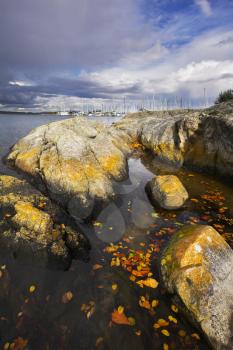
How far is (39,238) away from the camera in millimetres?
6898

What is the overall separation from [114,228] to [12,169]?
8453 millimetres

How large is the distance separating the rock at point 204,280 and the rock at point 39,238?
2943 millimetres

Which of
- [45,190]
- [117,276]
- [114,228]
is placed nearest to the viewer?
[117,276]

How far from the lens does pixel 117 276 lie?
6418 mm

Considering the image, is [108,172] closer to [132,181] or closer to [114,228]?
[132,181]

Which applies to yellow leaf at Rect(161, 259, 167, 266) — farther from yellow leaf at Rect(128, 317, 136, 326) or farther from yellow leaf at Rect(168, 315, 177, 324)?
yellow leaf at Rect(128, 317, 136, 326)

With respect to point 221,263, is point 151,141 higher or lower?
higher

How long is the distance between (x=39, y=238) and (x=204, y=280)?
4813 mm

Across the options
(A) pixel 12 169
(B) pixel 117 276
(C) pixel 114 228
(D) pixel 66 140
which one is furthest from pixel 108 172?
(B) pixel 117 276

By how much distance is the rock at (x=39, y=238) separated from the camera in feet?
22.2

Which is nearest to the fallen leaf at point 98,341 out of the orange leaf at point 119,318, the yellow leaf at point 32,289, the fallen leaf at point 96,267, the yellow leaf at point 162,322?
the orange leaf at point 119,318

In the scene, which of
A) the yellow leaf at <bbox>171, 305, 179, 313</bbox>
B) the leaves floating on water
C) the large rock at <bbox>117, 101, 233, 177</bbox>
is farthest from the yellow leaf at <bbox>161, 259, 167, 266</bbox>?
the large rock at <bbox>117, 101, 233, 177</bbox>

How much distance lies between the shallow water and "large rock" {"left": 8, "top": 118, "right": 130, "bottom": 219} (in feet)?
5.43

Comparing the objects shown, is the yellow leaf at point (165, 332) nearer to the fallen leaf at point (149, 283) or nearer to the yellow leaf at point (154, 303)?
the yellow leaf at point (154, 303)
